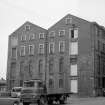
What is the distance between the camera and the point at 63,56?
187 feet

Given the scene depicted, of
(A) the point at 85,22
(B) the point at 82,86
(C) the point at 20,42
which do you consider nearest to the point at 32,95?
(B) the point at 82,86

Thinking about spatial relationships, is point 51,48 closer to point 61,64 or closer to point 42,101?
point 61,64

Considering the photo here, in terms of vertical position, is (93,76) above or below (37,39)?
below

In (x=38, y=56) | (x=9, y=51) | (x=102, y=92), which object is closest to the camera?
(x=102, y=92)

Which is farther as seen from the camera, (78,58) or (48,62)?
(48,62)

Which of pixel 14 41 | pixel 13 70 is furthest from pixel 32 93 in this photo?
pixel 14 41

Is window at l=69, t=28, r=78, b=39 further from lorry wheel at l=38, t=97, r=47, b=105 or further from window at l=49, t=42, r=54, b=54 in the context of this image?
lorry wheel at l=38, t=97, r=47, b=105

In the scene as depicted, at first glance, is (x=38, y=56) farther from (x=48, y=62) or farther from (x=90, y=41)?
(x=90, y=41)

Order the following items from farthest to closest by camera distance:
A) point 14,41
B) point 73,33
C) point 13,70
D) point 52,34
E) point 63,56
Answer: point 14,41 < point 13,70 < point 52,34 < point 63,56 < point 73,33

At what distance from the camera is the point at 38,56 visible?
60.6 metres

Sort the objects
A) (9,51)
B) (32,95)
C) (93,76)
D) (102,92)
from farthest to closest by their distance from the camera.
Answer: (9,51) → (102,92) → (93,76) → (32,95)

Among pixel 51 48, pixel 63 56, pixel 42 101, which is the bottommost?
pixel 42 101

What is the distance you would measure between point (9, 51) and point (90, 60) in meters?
20.6

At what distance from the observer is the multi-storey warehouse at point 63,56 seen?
5400 cm
